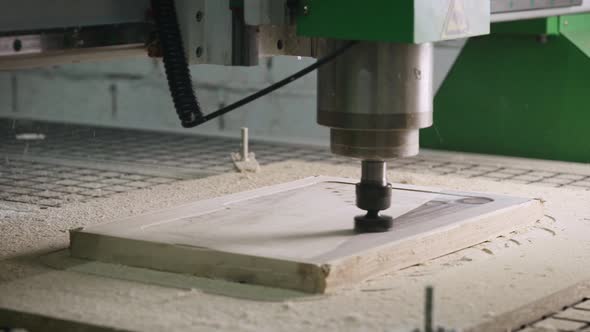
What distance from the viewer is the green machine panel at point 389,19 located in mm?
1559

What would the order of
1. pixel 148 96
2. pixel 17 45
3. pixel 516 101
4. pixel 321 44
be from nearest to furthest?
pixel 17 45 < pixel 321 44 < pixel 516 101 < pixel 148 96

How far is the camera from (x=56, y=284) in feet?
5.34

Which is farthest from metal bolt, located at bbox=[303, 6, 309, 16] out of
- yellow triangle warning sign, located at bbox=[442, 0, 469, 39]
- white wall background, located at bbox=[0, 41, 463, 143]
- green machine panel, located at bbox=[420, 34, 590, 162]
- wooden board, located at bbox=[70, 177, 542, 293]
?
white wall background, located at bbox=[0, 41, 463, 143]

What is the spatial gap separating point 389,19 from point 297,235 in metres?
0.39

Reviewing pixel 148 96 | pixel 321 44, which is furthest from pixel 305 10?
pixel 148 96

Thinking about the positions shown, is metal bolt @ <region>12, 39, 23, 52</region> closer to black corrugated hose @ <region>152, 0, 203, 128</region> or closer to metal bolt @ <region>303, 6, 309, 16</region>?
black corrugated hose @ <region>152, 0, 203, 128</region>

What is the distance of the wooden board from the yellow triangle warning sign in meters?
0.32

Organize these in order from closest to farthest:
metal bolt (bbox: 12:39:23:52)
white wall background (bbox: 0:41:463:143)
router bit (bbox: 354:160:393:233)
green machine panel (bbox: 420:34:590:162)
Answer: metal bolt (bbox: 12:39:23:52), router bit (bbox: 354:160:393:233), green machine panel (bbox: 420:34:590:162), white wall background (bbox: 0:41:463:143)

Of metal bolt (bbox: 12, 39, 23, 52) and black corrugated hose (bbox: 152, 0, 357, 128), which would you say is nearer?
metal bolt (bbox: 12, 39, 23, 52)

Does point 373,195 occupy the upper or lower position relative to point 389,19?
lower

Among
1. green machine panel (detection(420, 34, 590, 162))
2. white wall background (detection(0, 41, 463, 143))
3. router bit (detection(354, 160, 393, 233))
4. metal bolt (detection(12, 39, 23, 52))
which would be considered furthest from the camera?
white wall background (detection(0, 41, 463, 143))

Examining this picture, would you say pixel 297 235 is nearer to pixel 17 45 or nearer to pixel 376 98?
pixel 376 98

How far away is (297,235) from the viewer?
5.78 ft

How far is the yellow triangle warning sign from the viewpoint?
63.8 inches
